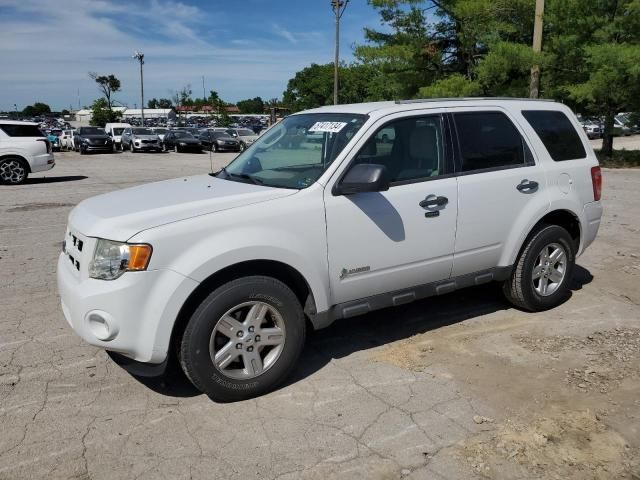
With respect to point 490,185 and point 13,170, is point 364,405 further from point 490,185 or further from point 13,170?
point 13,170

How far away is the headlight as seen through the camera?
10.3 ft

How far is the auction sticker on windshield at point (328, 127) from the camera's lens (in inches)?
160

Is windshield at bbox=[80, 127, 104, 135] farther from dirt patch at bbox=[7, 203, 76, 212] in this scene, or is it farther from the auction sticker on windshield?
the auction sticker on windshield

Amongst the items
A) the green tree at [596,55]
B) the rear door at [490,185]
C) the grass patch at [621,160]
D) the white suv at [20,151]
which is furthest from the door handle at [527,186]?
→ the grass patch at [621,160]

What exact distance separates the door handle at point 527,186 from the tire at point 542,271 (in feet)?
1.28

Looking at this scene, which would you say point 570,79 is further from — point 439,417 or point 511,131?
point 439,417

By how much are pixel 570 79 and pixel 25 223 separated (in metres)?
19.7

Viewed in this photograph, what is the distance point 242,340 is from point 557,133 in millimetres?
3393

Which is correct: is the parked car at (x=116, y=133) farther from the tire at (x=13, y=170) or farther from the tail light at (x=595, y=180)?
the tail light at (x=595, y=180)

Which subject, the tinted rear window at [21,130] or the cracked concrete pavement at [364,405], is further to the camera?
the tinted rear window at [21,130]

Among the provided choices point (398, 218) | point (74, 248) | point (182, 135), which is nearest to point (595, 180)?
point (398, 218)

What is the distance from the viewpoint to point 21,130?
1505cm

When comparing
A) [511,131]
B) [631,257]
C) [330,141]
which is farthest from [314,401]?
[631,257]

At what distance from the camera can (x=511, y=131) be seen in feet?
15.4
